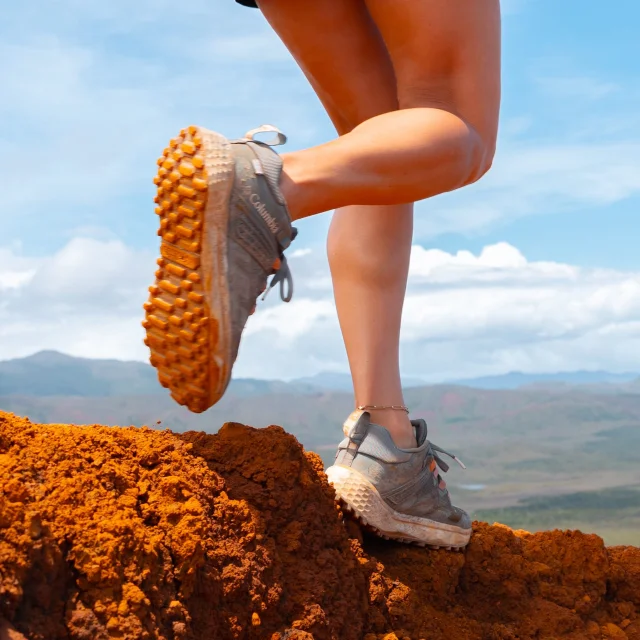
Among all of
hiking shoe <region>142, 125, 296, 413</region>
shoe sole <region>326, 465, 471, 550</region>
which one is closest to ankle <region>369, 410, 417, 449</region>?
shoe sole <region>326, 465, 471, 550</region>

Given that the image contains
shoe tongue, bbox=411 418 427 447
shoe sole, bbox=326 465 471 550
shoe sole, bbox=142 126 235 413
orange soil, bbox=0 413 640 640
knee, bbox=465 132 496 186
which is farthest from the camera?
shoe tongue, bbox=411 418 427 447

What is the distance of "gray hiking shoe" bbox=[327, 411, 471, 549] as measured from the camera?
2064 mm

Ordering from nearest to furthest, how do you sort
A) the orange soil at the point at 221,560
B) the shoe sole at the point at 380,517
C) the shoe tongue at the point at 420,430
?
the orange soil at the point at 221,560 → the shoe sole at the point at 380,517 → the shoe tongue at the point at 420,430

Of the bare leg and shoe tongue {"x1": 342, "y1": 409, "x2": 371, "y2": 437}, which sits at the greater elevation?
the bare leg

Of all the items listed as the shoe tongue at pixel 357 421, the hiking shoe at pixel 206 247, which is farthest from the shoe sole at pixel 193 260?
the shoe tongue at pixel 357 421

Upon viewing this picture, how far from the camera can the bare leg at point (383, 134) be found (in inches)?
68.9

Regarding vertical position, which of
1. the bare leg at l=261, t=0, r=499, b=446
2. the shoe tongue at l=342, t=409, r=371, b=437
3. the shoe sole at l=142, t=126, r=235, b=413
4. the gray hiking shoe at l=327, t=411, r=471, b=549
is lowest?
the gray hiking shoe at l=327, t=411, r=471, b=549

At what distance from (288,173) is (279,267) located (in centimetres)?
21

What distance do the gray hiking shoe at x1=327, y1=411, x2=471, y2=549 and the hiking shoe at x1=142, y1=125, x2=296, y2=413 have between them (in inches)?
19.3

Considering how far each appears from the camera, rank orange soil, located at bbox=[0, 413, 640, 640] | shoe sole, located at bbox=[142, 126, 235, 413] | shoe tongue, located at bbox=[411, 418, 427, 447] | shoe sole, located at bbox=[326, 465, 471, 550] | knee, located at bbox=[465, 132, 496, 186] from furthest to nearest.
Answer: shoe tongue, located at bbox=[411, 418, 427, 447], shoe sole, located at bbox=[326, 465, 471, 550], knee, located at bbox=[465, 132, 496, 186], shoe sole, located at bbox=[142, 126, 235, 413], orange soil, located at bbox=[0, 413, 640, 640]

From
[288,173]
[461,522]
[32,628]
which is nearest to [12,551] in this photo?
[32,628]

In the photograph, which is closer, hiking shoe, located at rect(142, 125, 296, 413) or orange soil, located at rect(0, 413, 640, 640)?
orange soil, located at rect(0, 413, 640, 640)

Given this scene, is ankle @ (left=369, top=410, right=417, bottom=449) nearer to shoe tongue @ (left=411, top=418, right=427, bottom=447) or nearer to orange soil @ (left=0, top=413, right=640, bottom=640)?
shoe tongue @ (left=411, top=418, right=427, bottom=447)

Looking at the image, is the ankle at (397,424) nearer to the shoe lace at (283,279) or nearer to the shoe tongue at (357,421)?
the shoe tongue at (357,421)
